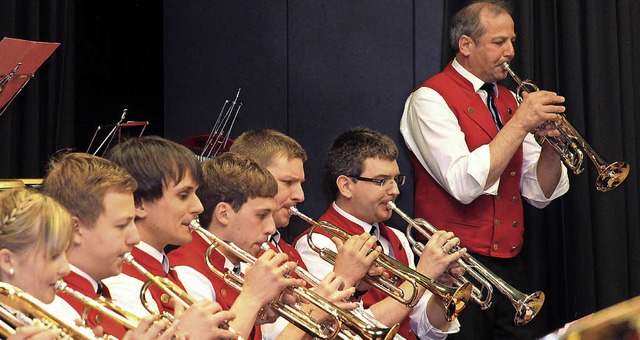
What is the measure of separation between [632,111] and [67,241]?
359cm

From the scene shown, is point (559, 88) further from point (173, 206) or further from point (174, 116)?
point (173, 206)

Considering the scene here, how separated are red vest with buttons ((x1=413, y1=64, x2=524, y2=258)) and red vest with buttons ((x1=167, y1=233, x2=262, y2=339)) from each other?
1370 mm

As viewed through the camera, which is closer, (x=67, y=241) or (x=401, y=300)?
(x=67, y=241)

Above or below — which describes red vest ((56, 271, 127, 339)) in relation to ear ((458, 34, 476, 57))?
below

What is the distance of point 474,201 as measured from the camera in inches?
168

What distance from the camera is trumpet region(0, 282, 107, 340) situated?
2008 millimetres

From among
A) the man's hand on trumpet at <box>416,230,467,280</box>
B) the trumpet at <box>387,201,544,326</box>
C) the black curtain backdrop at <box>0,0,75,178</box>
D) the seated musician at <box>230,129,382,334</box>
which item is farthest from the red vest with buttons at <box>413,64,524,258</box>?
the black curtain backdrop at <box>0,0,75,178</box>

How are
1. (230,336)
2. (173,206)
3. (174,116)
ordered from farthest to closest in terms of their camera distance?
(174,116) → (173,206) → (230,336)

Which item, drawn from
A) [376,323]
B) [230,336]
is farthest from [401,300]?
[230,336]

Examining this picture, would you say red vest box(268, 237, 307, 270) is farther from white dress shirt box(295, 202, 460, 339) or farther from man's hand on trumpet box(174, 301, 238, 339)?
man's hand on trumpet box(174, 301, 238, 339)

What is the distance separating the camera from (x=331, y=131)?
16.7ft

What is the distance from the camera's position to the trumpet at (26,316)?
2.01m

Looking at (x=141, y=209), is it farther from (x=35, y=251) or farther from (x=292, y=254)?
(x=292, y=254)

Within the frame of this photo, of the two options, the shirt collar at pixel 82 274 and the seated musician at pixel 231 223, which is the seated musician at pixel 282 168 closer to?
the seated musician at pixel 231 223
